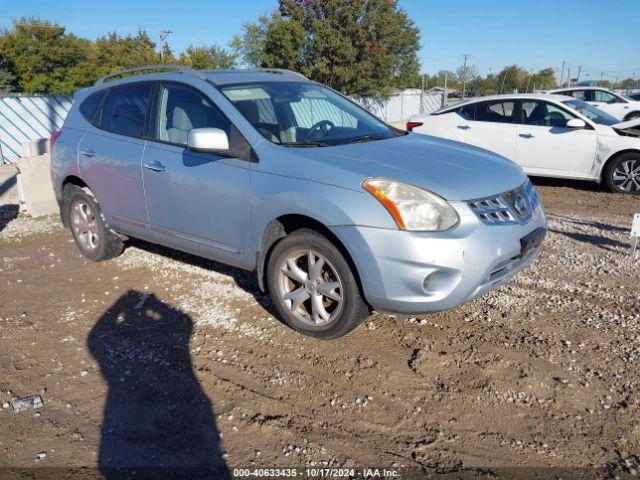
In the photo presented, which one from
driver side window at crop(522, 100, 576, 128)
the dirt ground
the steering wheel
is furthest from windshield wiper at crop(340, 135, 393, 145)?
driver side window at crop(522, 100, 576, 128)

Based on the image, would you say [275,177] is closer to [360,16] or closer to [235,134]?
[235,134]

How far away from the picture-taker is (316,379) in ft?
10.9

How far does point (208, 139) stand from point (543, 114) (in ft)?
22.1

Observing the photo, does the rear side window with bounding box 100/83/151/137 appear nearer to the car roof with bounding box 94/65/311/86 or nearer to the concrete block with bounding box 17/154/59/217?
the car roof with bounding box 94/65/311/86

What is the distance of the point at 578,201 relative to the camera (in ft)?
26.1

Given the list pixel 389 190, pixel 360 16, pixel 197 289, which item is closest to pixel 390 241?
pixel 389 190

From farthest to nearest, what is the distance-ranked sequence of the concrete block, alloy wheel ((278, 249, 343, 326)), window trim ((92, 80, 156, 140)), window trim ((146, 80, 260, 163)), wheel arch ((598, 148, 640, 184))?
1. wheel arch ((598, 148, 640, 184))
2. the concrete block
3. window trim ((92, 80, 156, 140))
4. window trim ((146, 80, 260, 163))
5. alloy wheel ((278, 249, 343, 326))

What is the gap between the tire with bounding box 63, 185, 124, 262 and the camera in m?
5.33

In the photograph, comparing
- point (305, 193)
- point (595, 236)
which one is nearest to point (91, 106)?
point (305, 193)

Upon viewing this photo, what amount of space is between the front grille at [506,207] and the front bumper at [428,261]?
0.06 m

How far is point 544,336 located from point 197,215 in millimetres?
2665

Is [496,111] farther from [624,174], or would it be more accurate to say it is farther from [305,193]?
[305,193]

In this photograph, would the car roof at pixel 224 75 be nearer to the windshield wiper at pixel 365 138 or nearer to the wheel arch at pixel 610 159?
the windshield wiper at pixel 365 138

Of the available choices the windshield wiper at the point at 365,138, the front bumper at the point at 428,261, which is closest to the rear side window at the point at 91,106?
the windshield wiper at the point at 365,138
